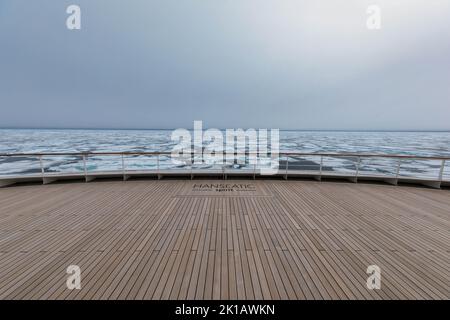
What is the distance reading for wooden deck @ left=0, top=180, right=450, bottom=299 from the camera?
1469 mm

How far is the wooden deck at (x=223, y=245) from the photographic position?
1469mm

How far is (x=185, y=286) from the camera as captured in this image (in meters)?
1.47

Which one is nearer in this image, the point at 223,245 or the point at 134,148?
the point at 223,245

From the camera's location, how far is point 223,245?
201 centimetres

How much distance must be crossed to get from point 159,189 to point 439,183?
6546 millimetres

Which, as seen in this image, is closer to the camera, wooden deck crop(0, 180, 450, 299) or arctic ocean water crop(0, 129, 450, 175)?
wooden deck crop(0, 180, 450, 299)

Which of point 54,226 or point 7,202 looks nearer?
point 54,226

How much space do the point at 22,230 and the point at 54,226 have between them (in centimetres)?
34

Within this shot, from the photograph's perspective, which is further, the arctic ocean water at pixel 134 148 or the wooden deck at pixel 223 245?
the arctic ocean water at pixel 134 148
